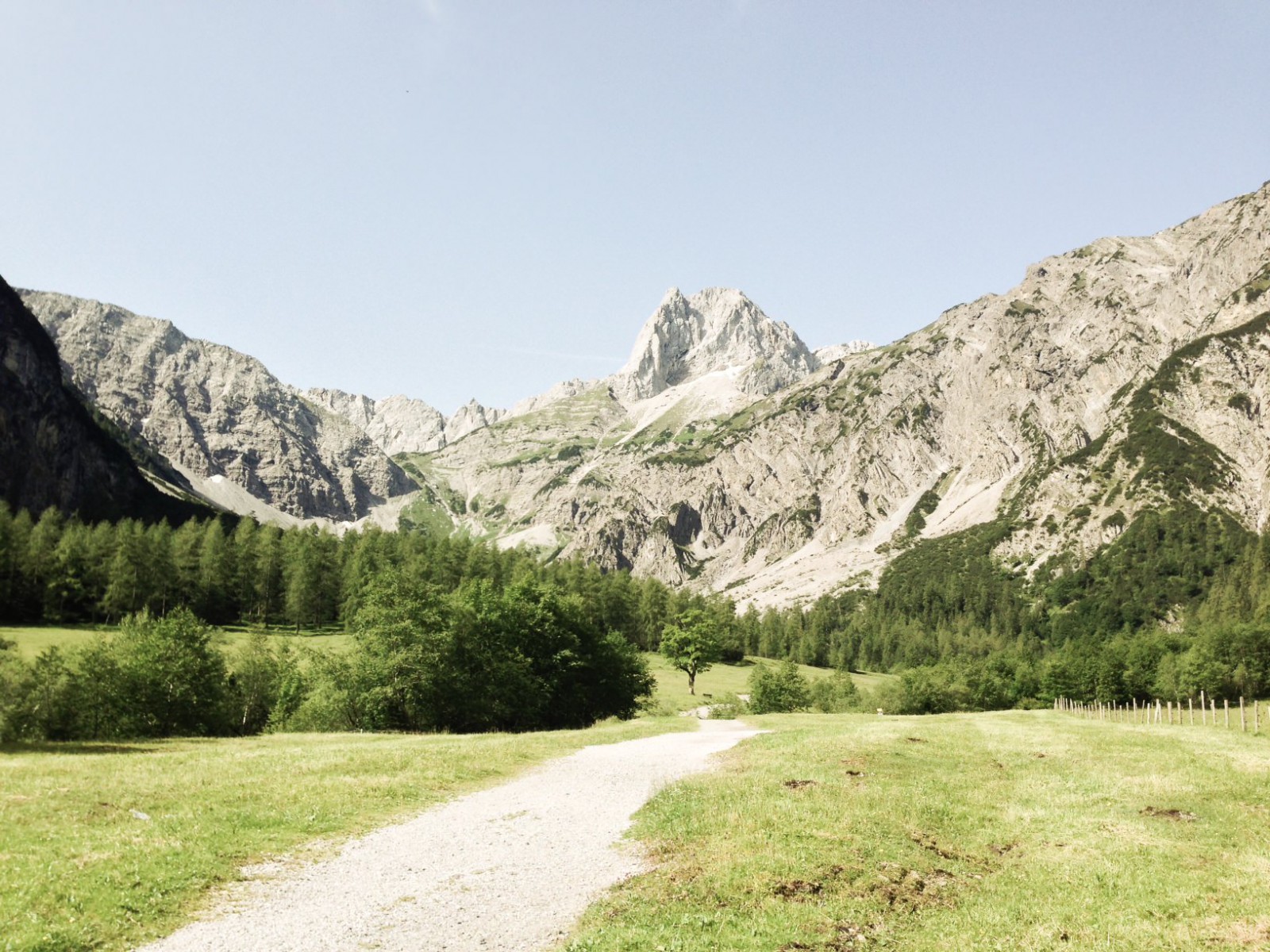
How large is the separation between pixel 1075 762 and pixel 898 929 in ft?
73.4

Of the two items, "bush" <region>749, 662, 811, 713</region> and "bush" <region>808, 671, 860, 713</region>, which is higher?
"bush" <region>749, 662, 811, 713</region>

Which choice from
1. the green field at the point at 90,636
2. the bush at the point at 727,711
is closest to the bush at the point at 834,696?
the bush at the point at 727,711

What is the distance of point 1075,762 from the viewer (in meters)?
30.8

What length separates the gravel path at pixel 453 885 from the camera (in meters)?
12.8

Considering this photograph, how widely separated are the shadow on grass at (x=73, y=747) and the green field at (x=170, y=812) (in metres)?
0.25

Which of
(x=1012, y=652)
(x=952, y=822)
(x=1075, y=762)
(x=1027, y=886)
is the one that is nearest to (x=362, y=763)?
(x=952, y=822)

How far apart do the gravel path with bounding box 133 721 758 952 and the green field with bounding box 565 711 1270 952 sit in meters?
1.14

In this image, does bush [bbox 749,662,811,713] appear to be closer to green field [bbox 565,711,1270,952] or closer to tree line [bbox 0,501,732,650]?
tree line [bbox 0,501,732,650]

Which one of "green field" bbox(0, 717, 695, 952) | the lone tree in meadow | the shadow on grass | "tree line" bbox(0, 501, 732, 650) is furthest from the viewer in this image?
"tree line" bbox(0, 501, 732, 650)

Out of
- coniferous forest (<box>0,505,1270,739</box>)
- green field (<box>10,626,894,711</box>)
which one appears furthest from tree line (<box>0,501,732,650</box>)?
green field (<box>10,626,894,711</box>)

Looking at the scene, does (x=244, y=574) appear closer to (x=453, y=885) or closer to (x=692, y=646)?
(x=692, y=646)

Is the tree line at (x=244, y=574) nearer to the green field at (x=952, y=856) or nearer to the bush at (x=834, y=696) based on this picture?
the bush at (x=834, y=696)

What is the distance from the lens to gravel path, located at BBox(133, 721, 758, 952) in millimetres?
12750

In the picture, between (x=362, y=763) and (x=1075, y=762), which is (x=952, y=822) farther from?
(x=362, y=763)
